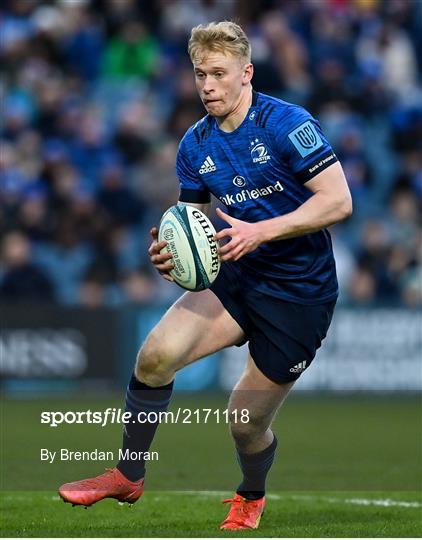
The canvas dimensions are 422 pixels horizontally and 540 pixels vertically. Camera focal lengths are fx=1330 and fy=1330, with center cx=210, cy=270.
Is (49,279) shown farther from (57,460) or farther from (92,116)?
(57,460)

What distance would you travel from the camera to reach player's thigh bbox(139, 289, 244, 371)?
22.1 feet

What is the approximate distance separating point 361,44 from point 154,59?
2905 mm

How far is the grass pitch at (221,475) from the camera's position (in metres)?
7.02

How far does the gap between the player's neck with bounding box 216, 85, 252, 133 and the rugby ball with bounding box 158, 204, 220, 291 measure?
497 millimetres

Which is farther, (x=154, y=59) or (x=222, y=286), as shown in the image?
(x=154, y=59)

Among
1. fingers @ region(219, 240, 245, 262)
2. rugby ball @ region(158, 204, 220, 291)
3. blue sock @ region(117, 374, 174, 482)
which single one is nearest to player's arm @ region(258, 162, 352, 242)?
fingers @ region(219, 240, 245, 262)

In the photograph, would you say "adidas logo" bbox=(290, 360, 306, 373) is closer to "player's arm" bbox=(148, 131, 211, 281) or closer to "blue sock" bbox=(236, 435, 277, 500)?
"blue sock" bbox=(236, 435, 277, 500)

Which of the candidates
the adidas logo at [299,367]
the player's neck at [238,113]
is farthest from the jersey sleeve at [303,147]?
the adidas logo at [299,367]

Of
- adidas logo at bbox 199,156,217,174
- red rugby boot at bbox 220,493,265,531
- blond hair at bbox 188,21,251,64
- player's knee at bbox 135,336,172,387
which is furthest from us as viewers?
red rugby boot at bbox 220,493,265,531

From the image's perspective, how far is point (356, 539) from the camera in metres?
6.41

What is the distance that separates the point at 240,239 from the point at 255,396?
989 mm

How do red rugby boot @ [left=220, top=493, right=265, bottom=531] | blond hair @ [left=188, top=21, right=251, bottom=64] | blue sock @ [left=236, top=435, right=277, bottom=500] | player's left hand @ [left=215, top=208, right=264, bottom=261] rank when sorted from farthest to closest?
blue sock @ [left=236, top=435, right=277, bottom=500] < red rugby boot @ [left=220, top=493, right=265, bottom=531] < blond hair @ [left=188, top=21, right=251, bottom=64] < player's left hand @ [left=215, top=208, right=264, bottom=261]

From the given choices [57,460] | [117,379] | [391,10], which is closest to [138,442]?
[57,460]

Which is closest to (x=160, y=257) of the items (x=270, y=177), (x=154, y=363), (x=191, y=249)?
(x=191, y=249)
